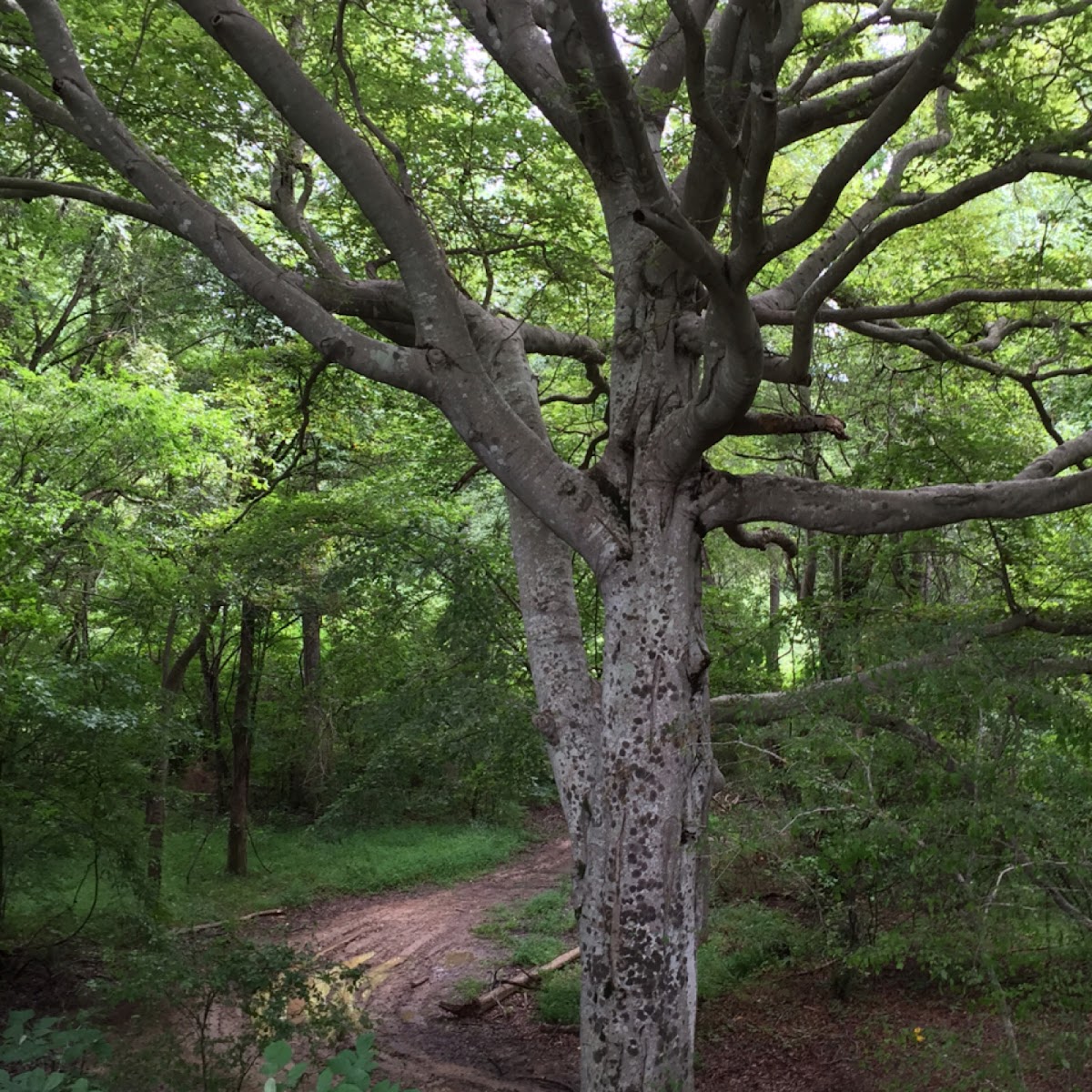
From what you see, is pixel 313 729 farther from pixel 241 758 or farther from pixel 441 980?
pixel 441 980

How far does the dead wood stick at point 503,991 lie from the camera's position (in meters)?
8.30

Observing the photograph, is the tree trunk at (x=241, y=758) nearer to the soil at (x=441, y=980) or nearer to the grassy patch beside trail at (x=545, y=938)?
the soil at (x=441, y=980)

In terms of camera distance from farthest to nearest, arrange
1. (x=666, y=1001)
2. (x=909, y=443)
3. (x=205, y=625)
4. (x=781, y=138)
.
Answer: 1. (x=205, y=625)
2. (x=909, y=443)
3. (x=781, y=138)
4. (x=666, y=1001)

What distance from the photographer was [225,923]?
769 centimetres

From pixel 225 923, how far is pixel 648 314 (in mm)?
6166

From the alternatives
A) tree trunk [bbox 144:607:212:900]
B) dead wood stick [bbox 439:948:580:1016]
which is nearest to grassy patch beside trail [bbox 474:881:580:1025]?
dead wood stick [bbox 439:948:580:1016]

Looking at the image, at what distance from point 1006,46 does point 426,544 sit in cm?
665

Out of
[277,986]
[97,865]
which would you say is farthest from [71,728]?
[277,986]

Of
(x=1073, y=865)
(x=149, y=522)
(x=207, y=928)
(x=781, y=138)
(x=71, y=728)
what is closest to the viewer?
(x=1073, y=865)

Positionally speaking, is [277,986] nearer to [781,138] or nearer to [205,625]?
[781,138]

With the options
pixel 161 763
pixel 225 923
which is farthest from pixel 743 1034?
pixel 161 763

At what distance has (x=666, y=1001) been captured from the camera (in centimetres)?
437

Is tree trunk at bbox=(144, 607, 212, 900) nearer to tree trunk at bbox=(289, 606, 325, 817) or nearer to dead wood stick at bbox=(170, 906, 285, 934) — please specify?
dead wood stick at bbox=(170, 906, 285, 934)

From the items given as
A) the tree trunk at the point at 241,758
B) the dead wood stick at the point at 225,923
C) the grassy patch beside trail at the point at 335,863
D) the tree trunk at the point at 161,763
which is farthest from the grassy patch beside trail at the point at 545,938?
the tree trunk at the point at 241,758
